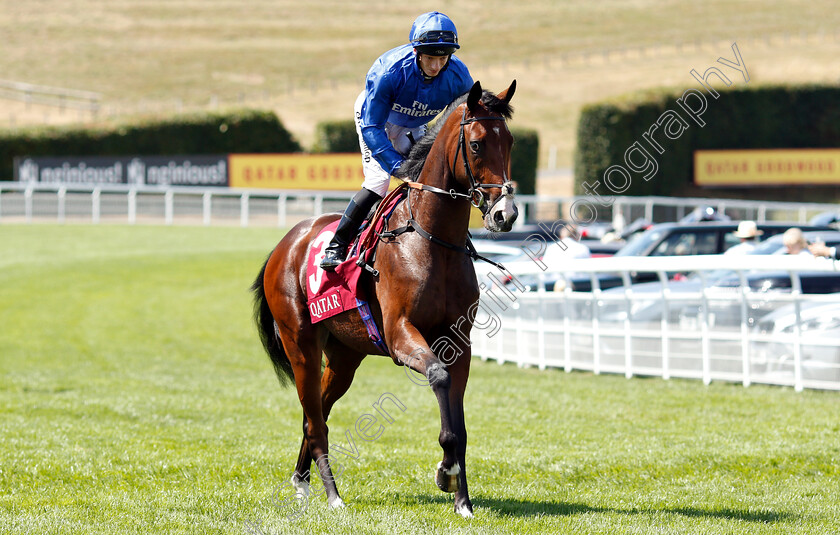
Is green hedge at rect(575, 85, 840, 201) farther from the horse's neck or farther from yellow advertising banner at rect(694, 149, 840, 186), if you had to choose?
the horse's neck

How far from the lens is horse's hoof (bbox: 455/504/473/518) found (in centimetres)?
471

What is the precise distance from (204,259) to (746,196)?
881 inches

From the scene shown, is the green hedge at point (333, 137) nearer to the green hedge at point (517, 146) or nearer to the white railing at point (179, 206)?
the green hedge at point (517, 146)

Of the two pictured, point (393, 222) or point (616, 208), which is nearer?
point (393, 222)

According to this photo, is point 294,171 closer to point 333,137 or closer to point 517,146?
point 333,137

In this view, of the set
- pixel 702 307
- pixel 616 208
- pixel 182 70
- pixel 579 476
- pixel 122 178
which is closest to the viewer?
pixel 579 476

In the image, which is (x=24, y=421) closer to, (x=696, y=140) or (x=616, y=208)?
(x=616, y=208)

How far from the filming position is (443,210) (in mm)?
4863

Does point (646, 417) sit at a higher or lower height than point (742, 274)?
lower

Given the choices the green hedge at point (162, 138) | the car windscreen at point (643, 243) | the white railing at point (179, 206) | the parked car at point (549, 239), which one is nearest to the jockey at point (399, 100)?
the parked car at point (549, 239)

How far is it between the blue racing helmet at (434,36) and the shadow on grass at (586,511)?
2.42 metres

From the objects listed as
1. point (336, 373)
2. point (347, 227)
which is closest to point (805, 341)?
point (336, 373)

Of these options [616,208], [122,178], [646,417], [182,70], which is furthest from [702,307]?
[182,70]

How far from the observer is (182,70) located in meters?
74.6
